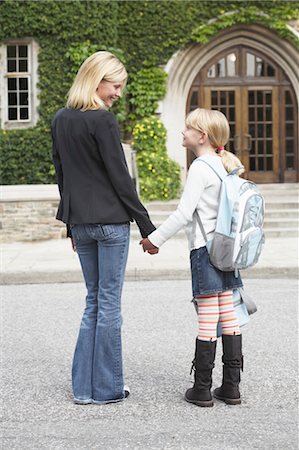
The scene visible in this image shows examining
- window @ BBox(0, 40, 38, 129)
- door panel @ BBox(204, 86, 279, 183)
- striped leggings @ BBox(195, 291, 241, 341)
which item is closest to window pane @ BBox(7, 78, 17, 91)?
window @ BBox(0, 40, 38, 129)

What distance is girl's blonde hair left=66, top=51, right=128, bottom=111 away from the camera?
12.5 feet

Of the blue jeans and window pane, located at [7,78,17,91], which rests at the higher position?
window pane, located at [7,78,17,91]

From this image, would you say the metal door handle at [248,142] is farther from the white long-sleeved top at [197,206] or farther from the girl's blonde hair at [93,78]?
the girl's blonde hair at [93,78]

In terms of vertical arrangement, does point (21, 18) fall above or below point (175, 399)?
above

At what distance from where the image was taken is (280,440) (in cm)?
339

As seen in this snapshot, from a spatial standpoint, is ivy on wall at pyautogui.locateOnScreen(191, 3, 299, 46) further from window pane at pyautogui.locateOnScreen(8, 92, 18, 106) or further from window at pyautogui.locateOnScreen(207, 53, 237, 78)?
window pane at pyautogui.locateOnScreen(8, 92, 18, 106)

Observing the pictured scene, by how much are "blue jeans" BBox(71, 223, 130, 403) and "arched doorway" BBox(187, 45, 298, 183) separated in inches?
518

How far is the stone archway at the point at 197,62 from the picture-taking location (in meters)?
16.6

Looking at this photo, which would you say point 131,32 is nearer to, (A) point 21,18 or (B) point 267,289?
(A) point 21,18

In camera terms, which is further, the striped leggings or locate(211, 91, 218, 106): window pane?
locate(211, 91, 218, 106): window pane

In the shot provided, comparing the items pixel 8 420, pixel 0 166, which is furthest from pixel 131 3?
pixel 8 420

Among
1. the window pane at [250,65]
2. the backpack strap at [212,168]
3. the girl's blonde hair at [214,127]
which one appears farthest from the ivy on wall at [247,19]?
the backpack strap at [212,168]

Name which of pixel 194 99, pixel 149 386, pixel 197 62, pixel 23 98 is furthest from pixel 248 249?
pixel 194 99

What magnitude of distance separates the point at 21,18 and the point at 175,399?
12679mm
